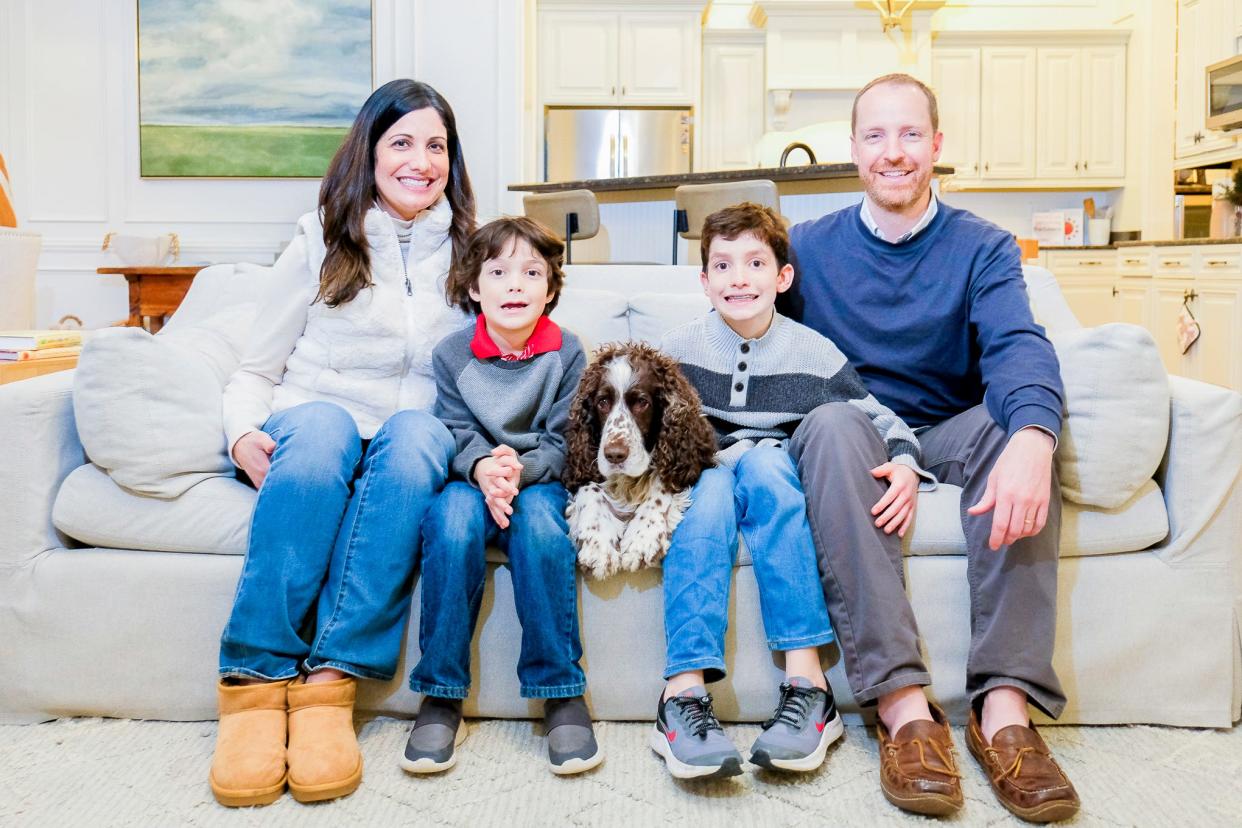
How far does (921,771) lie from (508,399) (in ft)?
3.00

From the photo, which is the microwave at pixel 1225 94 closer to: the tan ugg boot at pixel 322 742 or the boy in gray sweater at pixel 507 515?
the boy in gray sweater at pixel 507 515

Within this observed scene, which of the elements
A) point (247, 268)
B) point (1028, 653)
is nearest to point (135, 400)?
point (247, 268)

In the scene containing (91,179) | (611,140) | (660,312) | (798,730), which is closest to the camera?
(798,730)

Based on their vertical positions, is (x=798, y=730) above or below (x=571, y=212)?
below

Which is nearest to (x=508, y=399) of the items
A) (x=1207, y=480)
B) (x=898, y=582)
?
(x=898, y=582)

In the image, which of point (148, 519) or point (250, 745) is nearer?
point (250, 745)

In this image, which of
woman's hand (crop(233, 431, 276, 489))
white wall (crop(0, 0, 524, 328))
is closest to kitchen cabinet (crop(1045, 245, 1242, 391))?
woman's hand (crop(233, 431, 276, 489))

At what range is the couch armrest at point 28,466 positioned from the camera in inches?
66.6

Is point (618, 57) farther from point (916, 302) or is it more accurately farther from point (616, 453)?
point (616, 453)

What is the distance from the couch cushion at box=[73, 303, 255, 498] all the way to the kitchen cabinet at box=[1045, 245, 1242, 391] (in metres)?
3.69

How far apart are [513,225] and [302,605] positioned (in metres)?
0.77

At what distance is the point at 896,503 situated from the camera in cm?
160

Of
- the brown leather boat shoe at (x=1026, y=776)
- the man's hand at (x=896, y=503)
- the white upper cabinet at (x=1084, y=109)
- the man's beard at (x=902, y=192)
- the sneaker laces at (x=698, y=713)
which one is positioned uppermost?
the white upper cabinet at (x=1084, y=109)

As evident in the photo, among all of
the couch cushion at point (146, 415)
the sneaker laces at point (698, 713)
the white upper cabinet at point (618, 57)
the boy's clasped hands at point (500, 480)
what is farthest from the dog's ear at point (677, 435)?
the white upper cabinet at point (618, 57)
